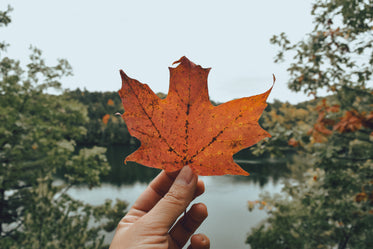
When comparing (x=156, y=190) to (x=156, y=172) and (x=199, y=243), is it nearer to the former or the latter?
(x=199, y=243)

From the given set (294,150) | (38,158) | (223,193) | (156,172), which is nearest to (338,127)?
(294,150)

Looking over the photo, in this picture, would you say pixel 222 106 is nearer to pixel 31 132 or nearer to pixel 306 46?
pixel 306 46

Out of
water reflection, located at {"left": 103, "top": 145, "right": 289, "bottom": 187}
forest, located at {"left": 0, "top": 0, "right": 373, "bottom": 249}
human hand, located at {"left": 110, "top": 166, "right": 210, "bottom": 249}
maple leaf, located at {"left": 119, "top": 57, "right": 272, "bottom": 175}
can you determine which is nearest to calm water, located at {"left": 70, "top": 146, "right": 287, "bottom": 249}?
water reflection, located at {"left": 103, "top": 145, "right": 289, "bottom": 187}

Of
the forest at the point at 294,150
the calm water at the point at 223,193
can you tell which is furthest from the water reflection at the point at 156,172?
the forest at the point at 294,150

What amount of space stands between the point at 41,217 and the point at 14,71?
3.31 metres

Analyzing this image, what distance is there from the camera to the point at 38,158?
4.98 meters

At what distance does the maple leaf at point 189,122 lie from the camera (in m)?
0.85

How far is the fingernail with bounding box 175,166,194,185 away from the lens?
3.35 ft

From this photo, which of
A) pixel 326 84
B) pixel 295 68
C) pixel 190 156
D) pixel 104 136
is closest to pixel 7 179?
pixel 190 156

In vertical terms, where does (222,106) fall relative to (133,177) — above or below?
above

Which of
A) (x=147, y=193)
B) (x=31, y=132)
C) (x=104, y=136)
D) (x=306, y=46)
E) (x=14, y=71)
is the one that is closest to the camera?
(x=147, y=193)

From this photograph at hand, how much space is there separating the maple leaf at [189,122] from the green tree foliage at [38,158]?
3270mm

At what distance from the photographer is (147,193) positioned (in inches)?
54.9

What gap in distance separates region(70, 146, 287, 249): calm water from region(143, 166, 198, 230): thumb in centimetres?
823
